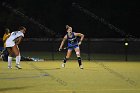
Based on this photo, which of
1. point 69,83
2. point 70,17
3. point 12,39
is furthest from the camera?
point 70,17

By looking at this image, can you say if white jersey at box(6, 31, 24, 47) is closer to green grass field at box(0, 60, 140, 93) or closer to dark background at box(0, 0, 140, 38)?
green grass field at box(0, 60, 140, 93)

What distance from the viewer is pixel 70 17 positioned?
40594mm

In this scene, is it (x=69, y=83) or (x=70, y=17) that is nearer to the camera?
(x=69, y=83)

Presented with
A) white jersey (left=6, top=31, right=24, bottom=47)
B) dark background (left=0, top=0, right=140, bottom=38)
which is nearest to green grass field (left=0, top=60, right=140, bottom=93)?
white jersey (left=6, top=31, right=24, bottom=47)

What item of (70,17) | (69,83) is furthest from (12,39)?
(70,17)

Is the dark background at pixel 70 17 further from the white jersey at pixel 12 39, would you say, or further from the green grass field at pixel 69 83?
the green grass field at pixel 69 83

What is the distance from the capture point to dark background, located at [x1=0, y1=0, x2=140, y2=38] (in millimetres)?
38781

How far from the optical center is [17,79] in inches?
623

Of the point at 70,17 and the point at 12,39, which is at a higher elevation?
the point at 70,17

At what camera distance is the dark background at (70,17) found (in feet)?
127

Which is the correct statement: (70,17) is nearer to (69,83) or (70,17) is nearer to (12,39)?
(12,39)

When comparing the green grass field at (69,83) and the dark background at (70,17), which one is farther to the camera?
the dark background at (70,17)

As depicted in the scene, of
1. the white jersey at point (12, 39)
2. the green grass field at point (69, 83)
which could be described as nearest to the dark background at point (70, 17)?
the white jersey at point (12, 39)

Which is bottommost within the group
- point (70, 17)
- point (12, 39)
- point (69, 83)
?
point (69, 83)
